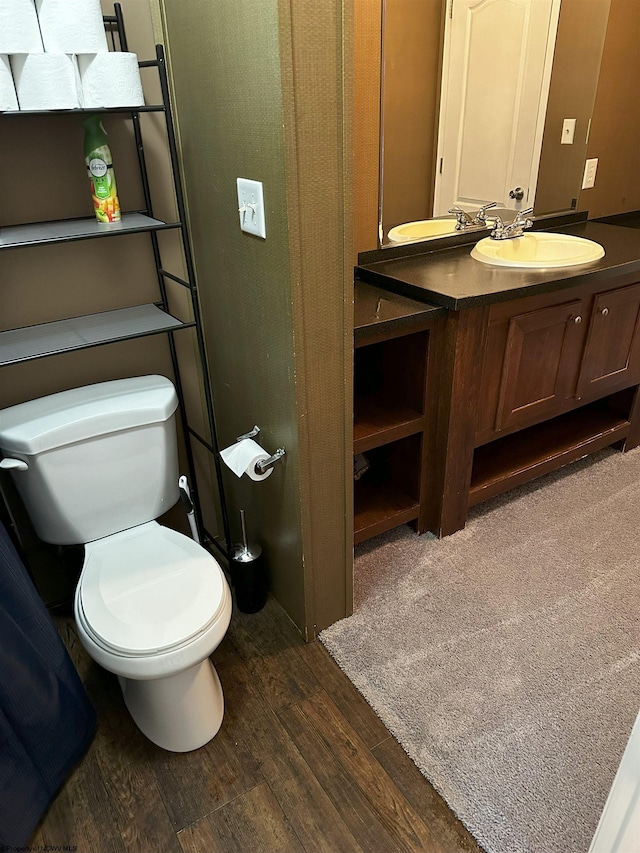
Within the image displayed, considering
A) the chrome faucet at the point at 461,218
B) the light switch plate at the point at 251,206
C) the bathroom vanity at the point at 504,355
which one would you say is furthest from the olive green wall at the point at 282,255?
the chrome faucet at the point at 461,218

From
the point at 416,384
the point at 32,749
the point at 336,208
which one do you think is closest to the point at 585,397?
the point at 416,384

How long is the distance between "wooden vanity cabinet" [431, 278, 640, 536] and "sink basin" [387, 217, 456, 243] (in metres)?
0.50

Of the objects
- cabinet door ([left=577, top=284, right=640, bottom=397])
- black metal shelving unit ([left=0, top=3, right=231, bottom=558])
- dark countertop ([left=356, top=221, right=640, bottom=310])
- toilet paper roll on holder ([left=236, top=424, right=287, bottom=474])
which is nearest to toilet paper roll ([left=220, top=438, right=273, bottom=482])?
toilet paper roll on holder ([left=236, top=424, right=287, bottom=474])

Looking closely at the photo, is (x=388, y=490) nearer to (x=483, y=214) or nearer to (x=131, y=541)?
(x=131, y=541)

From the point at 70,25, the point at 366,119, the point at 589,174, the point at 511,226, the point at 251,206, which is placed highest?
the point at 70,25

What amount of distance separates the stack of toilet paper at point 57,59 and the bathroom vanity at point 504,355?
39.3 inches

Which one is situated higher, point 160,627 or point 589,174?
point 589,174

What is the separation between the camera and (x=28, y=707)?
1311 mm

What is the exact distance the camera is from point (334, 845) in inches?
52.4

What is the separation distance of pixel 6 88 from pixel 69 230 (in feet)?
1.06

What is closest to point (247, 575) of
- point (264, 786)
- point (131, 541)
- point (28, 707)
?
point (131, 541)

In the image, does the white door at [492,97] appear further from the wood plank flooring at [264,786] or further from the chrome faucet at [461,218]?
the wood plank flooring at [264,786]

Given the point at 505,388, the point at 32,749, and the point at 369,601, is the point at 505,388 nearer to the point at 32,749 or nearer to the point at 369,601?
the point at 369,601

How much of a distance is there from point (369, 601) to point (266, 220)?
4.06ft
